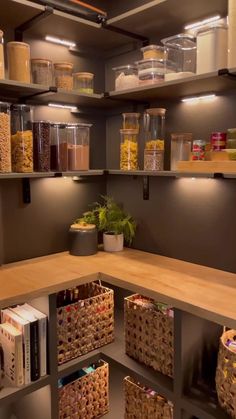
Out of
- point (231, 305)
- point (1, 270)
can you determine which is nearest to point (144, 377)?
point (231, 305)

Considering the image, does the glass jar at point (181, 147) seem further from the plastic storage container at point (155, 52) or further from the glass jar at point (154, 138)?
the plastic storage container at point (155, 52)

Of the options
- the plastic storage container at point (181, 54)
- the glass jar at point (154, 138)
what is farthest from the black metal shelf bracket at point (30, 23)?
the glass jar at point (154, 138)

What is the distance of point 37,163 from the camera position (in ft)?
6.47

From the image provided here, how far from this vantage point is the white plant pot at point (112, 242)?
2.33m

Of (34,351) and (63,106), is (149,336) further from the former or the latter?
(63,106)

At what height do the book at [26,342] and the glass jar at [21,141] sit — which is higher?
the glass jar at [21,141]

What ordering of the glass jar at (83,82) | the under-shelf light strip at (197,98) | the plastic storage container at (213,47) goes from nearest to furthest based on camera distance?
the plastic storage container at (213,47), the under-shelf light strip at (197,98), the glass jar at (83,82)

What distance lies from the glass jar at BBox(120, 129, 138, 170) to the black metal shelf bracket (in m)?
0.73

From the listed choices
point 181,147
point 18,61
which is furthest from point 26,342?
point 18,61

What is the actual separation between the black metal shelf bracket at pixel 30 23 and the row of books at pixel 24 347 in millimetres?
1453

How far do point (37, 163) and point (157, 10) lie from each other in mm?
973

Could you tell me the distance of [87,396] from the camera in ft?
6.65

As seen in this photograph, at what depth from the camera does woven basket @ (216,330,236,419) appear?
143cm

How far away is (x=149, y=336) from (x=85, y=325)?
35 cm
